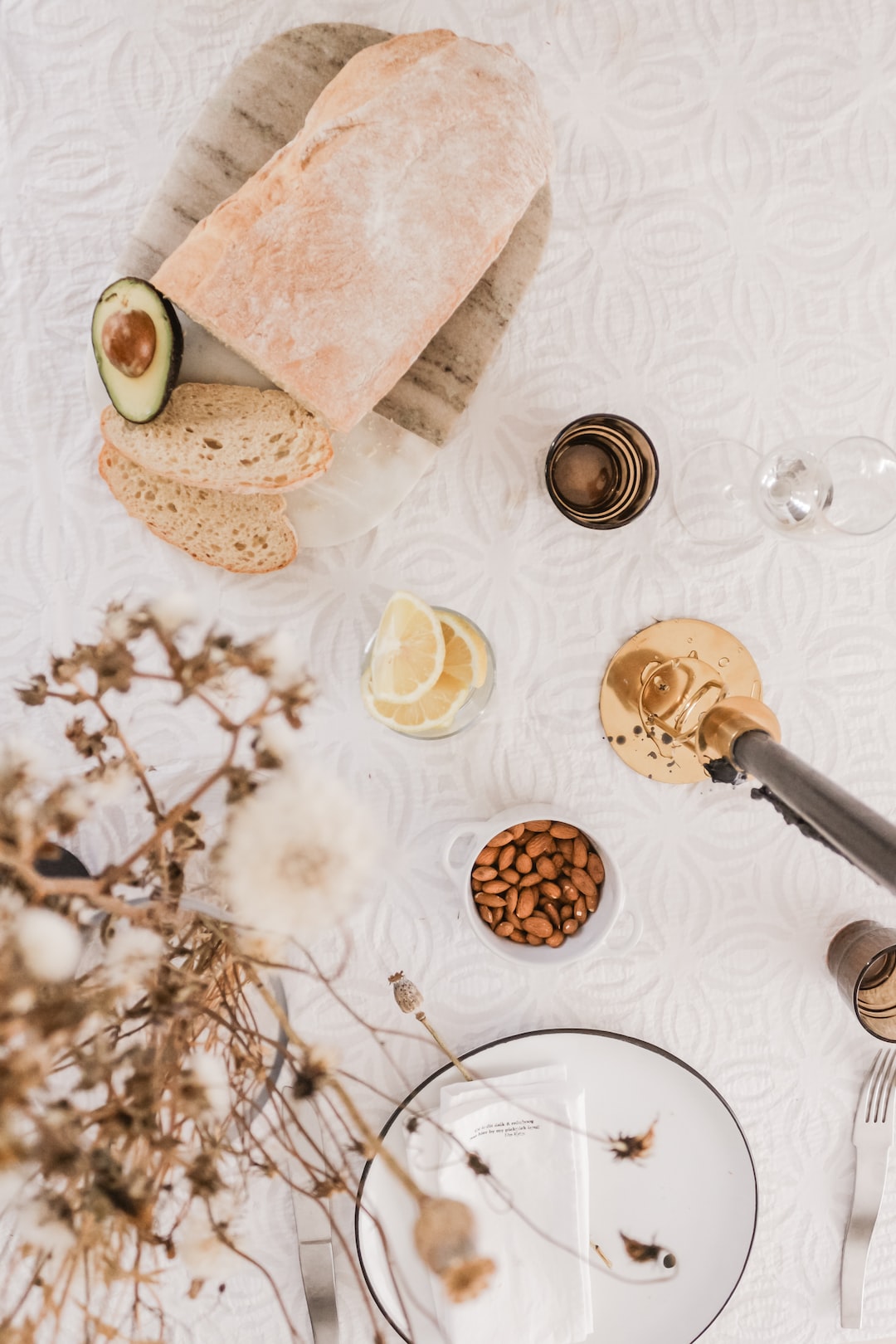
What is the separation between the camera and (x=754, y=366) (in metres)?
0.87

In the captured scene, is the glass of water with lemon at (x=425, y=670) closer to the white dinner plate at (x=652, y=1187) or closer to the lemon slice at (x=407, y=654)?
the lemon slice at (x=407, y=654)

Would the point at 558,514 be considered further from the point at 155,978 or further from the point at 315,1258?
the point at 315,1258

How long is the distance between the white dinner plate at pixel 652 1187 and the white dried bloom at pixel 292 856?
45 cm

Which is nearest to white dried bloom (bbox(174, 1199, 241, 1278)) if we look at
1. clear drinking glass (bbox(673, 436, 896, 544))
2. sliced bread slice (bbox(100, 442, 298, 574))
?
sliced bread slice (bbox(100, 442, 298, 574))

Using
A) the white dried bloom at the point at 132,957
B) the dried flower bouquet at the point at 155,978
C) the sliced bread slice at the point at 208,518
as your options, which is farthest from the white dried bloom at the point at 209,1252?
the sliced bread slice at the point at 208,518

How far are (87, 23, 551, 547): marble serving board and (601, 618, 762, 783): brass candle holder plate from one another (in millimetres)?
263

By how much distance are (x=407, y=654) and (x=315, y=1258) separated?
549 mm

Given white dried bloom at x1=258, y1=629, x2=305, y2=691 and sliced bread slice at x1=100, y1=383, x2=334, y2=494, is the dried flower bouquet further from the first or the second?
sliced bread slice at x1=100, y1=383, x2=334, y2=494

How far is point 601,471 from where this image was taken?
84cm

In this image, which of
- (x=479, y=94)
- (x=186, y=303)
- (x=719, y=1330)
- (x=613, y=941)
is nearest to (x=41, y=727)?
(x=186, y=303)

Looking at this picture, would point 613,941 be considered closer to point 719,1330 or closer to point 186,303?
point 719,1330

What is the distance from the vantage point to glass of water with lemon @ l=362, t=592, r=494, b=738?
74 centimetres

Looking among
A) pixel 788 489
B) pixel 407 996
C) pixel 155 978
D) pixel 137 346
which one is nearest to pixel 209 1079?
pixel 155 978

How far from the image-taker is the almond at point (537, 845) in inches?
31.5
